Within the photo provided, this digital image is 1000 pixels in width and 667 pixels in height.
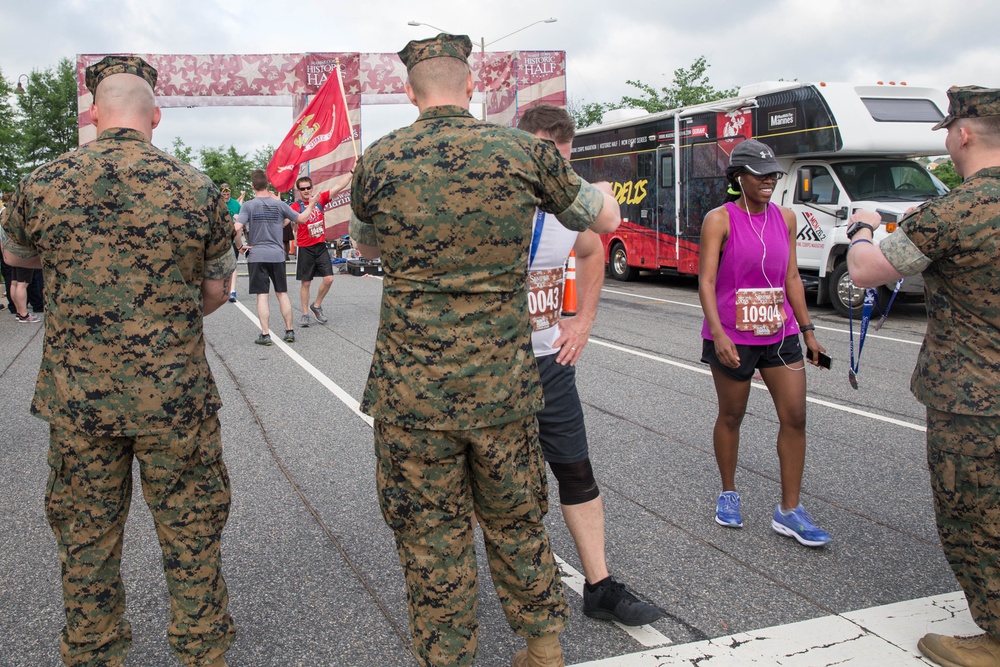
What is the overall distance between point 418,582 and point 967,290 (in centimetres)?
206

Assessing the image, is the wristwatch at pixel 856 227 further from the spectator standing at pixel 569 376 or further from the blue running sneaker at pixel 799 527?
the blue running sneaker at pixel 799 527

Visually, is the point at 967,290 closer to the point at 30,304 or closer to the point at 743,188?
the point at 743,188

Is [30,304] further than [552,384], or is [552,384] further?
[30,304]

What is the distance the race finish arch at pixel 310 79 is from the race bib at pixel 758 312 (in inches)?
585

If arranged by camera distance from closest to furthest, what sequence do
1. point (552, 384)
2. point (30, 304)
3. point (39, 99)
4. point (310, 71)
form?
point (552, 384), point (30, 304), point (310, 71), point (39, 99)

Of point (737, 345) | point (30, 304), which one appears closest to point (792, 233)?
point (737, 345)

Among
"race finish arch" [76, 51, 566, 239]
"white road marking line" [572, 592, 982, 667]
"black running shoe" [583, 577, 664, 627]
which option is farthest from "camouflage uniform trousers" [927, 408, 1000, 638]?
"race finish arch" [76, 51, 566, 239]

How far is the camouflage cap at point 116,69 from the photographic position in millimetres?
2668


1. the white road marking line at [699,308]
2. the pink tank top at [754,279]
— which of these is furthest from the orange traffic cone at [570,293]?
the white road marking line at [699,308]

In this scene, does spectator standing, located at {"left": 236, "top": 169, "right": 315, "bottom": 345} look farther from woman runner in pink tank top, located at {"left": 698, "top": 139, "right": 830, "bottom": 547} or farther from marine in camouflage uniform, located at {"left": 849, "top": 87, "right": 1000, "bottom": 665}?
marine in camouflage uniform, located at {"left": 849, "top": 87, "right": 1000, "bottom": 665}

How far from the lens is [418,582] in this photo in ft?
8.38

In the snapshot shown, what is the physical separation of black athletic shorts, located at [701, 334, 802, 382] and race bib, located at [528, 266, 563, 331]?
4.21 ft

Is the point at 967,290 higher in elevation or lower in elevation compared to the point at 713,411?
higher

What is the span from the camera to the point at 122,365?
2.57 meters
